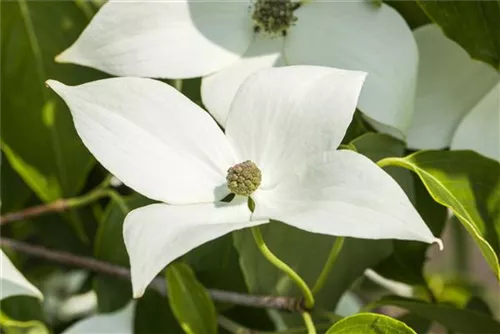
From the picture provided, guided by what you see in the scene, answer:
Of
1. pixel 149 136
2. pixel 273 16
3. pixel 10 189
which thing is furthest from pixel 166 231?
pixel 10 189

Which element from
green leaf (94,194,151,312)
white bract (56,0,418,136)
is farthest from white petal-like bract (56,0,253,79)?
green leaf (94,194,151,312)

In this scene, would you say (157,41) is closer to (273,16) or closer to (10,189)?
(273,16)

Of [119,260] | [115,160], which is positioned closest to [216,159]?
[115,160]

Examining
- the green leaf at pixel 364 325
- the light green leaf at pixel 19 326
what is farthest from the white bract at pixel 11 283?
the green leaf at pixel 364 325

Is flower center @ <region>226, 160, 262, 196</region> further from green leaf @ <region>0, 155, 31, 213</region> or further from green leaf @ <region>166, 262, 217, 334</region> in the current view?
green leaf @ <region>0, 155, 31, 213</region>

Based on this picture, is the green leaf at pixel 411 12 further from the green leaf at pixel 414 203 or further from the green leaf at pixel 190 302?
the green leaf at pixel 190 302

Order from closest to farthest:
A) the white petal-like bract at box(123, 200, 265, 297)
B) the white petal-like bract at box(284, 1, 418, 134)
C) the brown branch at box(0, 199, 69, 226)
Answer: the white petal-like bract at box(123, 200, 265, 297) < the white petal-like bract at box(284, 1, 418, 134) < the brown branch at box(0, 199, 69, 226)
